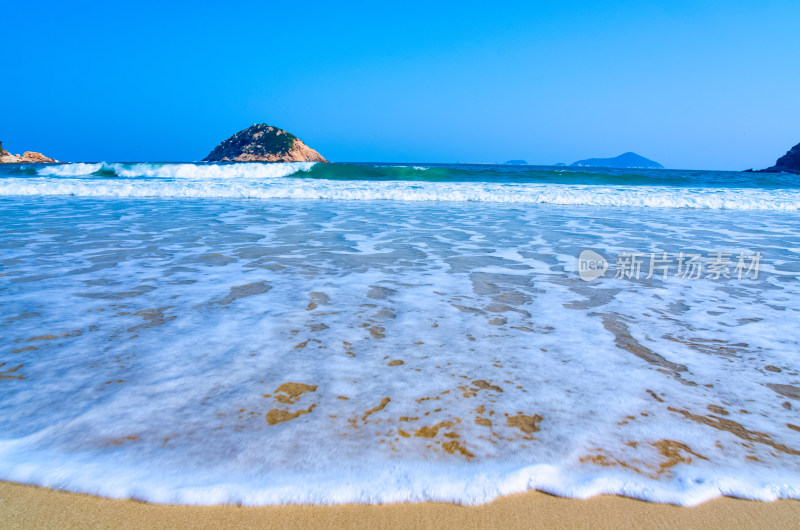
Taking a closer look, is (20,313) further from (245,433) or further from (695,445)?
(695,445)

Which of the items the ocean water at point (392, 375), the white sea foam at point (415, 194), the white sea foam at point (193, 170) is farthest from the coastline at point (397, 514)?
the white sea foam at point (193, 170)

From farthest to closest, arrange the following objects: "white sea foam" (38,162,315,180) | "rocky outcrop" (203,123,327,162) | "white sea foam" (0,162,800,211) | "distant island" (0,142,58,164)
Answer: "distant island" (0,142,58,164)
"rocky outcrop" (203,123,327,162)
"white sea foam" (38,162,315,180)
"white sea foam" (0,162,800,211)

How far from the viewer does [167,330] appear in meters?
2.43

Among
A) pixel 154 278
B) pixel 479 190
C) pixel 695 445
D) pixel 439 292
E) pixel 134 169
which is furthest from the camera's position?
pixel 134 169

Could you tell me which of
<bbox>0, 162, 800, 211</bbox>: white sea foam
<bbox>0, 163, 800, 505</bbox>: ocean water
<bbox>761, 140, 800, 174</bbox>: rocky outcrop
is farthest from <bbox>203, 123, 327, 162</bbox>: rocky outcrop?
<bbox>761, 140, 800, 174</bbox>: rocky outcrop

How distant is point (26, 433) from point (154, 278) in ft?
7.03

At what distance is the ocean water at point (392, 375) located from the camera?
1.35m

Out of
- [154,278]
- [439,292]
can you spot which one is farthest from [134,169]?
[439,292]
